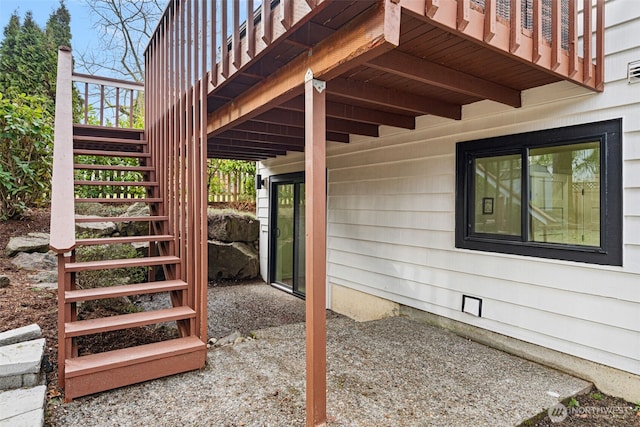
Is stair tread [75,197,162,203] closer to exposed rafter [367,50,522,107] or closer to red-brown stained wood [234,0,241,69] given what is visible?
red-brown stained wood [234,0,241,69]

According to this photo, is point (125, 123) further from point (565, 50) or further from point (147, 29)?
point (565, 50)

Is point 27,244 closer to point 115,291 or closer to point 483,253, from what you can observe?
point 115,291

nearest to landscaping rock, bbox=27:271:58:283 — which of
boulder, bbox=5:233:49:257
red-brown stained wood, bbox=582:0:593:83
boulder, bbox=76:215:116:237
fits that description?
boulder, bbox=5:233:49:257

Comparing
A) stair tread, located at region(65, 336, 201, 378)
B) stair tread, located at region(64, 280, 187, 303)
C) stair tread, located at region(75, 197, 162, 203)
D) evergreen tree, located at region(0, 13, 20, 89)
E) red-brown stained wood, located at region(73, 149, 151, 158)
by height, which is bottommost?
stair tread, located at region(65, 336, 201, 378)

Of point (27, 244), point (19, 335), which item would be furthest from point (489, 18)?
point (27, 244)

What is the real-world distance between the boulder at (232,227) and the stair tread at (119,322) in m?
4.00

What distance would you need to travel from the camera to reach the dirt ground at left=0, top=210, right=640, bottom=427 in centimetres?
228

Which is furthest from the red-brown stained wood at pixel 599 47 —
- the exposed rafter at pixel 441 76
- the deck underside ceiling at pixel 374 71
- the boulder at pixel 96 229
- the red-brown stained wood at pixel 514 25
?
the boulder at pixel 96 229

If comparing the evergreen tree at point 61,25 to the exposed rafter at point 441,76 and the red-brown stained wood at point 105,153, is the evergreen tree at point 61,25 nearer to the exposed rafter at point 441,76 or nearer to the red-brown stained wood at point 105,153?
the red-brown stained wood at point 105,153

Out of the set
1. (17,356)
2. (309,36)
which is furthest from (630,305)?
(17,356)

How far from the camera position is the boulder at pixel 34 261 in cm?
432

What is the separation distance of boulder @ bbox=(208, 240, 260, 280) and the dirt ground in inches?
107

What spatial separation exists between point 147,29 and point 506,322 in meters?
11.7

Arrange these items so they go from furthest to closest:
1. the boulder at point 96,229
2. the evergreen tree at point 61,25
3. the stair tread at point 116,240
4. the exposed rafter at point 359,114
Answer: the evergreen tree at point 61,25
the boulder at point 96,229
the exposed rafter at point 359,114
the stair tread at point 116,240
